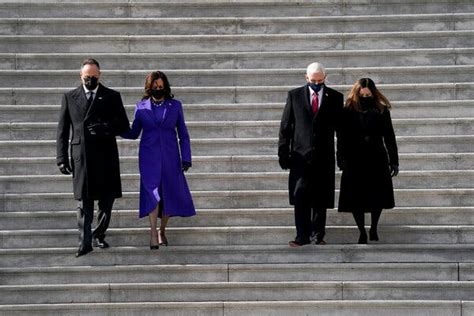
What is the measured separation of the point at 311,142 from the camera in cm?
1315

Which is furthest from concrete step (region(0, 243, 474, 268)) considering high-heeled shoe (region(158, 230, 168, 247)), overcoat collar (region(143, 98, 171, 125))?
overcoat collar (region(143, 98, 171, 125))

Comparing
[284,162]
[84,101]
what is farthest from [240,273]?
[84,101]

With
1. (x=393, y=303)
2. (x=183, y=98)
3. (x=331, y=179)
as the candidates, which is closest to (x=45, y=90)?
(x=183, y=98)

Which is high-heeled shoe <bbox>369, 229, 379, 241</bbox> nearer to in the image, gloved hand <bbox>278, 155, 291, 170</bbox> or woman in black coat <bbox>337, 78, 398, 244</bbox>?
woman in black coat <bbox>337, 78, 398, 244</bbox>

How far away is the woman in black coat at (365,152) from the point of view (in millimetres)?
13102

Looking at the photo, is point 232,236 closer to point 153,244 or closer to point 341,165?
point 153,244

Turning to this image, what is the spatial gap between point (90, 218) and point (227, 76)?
9.55ft

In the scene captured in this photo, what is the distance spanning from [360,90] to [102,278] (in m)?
2.80

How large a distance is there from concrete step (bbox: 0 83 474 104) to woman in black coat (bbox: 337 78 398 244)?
1.73m

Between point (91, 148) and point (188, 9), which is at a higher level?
point (188, 9)

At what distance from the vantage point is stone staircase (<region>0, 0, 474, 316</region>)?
41.8 feet

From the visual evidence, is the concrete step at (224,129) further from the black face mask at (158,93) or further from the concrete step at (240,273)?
the concrete step at (240,273)

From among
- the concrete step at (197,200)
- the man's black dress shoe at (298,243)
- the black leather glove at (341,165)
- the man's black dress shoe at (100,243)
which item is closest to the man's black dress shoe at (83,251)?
the man's black dress shoe at (100,243)

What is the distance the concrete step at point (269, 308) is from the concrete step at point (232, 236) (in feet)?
2.89
